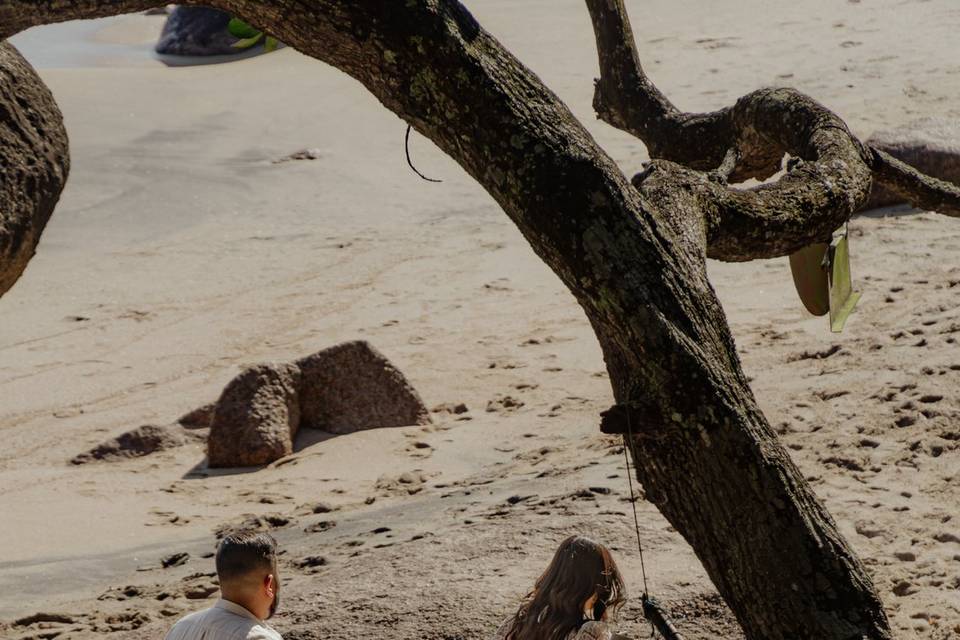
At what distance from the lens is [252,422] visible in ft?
29.7

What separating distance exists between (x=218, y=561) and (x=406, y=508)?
3906 millimetres

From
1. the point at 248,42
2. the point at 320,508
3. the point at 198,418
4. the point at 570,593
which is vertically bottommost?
the point at 198,418

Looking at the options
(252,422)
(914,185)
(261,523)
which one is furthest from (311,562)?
(914,185)

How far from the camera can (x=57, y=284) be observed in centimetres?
1336

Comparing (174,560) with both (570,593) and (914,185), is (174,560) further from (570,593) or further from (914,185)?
(914,185)

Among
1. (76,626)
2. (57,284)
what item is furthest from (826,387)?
(57,284)

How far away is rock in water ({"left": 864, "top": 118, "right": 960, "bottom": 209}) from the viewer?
1225cm

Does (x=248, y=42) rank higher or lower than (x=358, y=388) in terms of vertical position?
higher

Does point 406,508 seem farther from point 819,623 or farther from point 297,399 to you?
point 819,623

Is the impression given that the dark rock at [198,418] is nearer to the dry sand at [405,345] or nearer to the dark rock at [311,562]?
the dry sand at [405,345]

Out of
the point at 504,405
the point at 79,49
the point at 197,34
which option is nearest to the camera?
the point at 504,405

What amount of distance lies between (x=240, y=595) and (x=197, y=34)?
64.2 ft

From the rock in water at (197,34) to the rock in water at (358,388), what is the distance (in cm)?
1317

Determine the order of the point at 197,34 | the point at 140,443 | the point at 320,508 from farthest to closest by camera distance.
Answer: the point at 197,34 < the point at 140,443 < the point at 320,508
